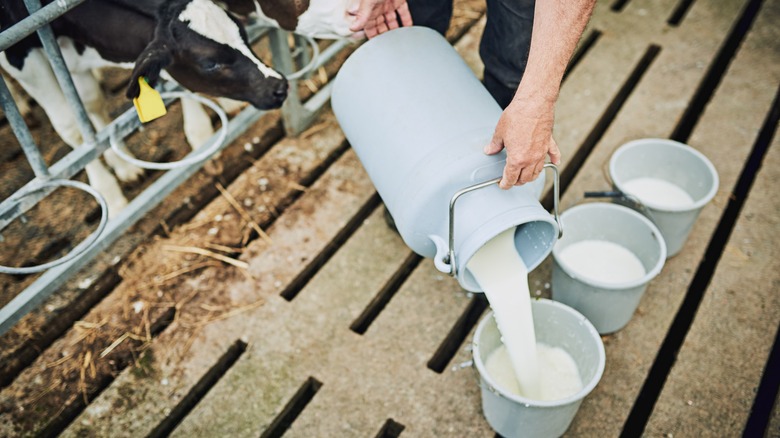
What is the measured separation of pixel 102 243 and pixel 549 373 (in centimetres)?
135

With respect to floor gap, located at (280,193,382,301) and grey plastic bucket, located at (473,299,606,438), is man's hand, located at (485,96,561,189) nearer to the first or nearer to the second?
grey plastic bucket, located at (473,299,606,438)

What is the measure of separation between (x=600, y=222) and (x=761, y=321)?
22.1 inches

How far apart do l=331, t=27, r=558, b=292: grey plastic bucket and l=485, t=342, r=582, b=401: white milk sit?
285 mm

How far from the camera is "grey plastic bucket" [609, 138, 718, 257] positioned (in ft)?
7.07

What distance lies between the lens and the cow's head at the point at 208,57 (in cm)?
198

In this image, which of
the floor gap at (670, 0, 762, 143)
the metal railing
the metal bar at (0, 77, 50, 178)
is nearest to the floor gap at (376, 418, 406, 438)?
the metal railing

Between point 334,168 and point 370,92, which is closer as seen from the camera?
point 370,92

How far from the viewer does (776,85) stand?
9.21ft

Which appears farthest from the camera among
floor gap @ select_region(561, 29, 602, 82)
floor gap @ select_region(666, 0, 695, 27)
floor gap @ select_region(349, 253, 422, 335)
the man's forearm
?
floor gap @ select_region(666, 0, 695, 27)

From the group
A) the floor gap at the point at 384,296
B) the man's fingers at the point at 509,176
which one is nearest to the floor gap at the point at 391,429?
the floor gap at the point at 384,296

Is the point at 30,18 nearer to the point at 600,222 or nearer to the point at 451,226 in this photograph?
the point at 451,226

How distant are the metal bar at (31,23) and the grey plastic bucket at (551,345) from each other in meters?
1.30

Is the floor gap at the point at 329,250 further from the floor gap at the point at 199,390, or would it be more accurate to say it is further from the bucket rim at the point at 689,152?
the bucket rim at the point at 689,152

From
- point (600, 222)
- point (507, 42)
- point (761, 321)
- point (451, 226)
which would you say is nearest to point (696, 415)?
point (761, 321)
